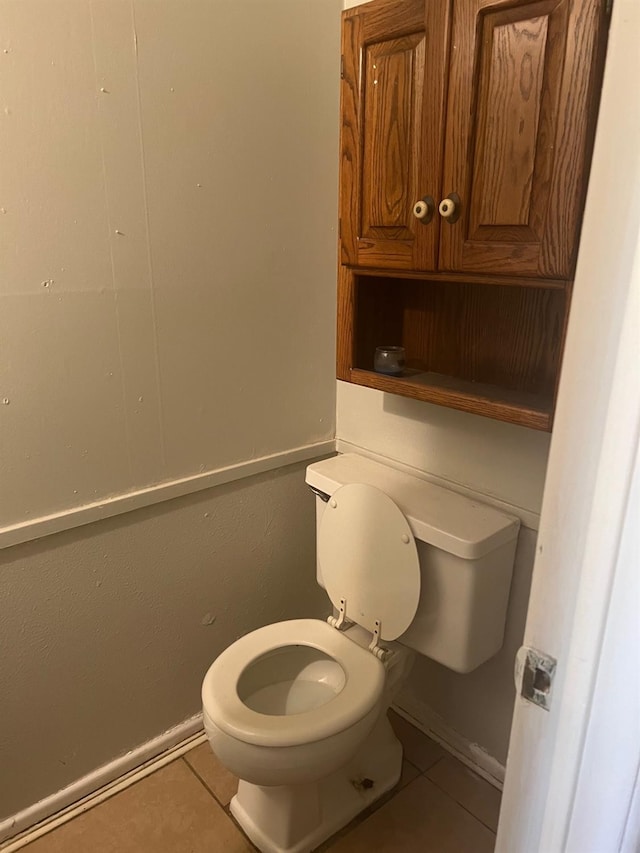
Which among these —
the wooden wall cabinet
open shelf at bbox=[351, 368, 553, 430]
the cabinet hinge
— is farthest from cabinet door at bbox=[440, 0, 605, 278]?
the cabinet hinge

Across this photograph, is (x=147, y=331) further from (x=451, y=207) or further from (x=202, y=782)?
(x=202, y=782)

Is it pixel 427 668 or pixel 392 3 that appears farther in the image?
pixel 427 668

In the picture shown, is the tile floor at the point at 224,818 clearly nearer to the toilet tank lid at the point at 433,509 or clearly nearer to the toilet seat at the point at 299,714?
the toilet seat at the point at 299,714

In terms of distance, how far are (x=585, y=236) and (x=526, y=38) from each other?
2.41 ft

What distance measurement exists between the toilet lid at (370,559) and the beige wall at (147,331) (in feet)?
0.82

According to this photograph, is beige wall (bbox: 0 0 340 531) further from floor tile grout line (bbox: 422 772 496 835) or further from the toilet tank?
floor tile grout line (bbox: 422 772 496 835)

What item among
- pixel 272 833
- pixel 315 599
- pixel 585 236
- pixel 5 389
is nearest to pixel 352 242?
pixel 5 389

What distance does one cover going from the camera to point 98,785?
1549 millimetres

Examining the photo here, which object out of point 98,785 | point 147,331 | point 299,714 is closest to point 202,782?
point 98,785

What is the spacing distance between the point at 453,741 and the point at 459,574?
0.65 m

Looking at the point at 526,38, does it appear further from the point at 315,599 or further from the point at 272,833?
the point at 272,833

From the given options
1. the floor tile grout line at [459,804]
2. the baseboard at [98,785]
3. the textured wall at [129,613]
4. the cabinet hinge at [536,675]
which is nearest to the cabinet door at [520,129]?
the cabinet hinge at [536,675]

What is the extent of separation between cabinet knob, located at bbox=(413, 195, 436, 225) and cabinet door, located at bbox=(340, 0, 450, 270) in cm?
1

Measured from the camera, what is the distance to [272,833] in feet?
4.60
